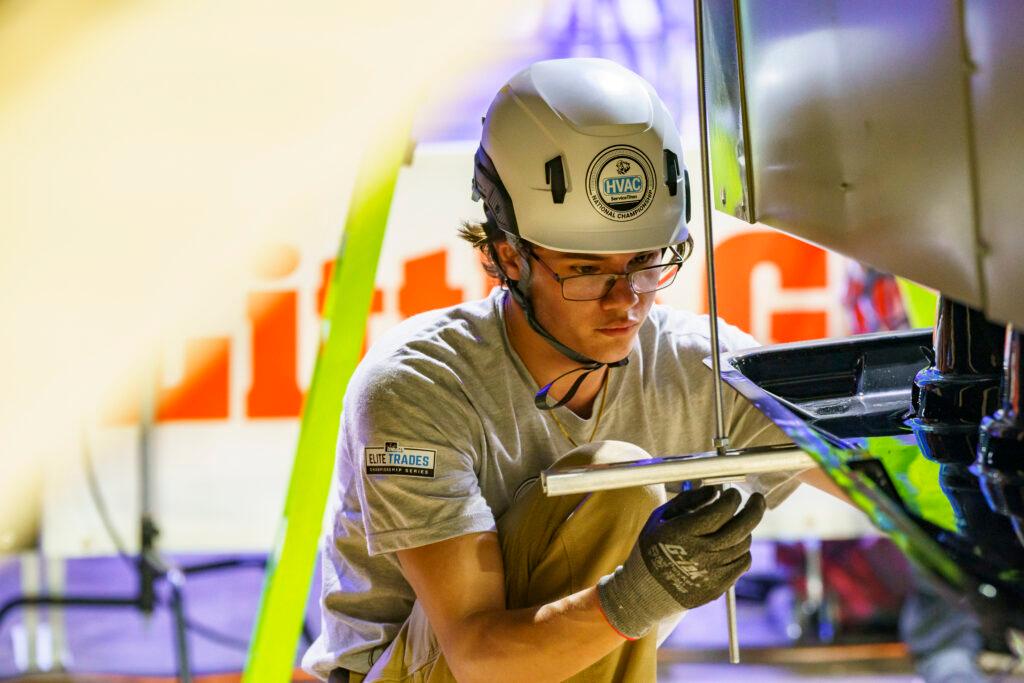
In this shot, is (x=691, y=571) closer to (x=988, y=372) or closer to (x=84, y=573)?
(x=988, y=372)

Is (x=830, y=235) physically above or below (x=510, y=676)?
above

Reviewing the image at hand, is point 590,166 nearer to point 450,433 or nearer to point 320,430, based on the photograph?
point 450,433

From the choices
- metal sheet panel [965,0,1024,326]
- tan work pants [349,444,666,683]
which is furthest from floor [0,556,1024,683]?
metal sheet panel [965,0,1024,326]

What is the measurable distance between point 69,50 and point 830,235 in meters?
2.76

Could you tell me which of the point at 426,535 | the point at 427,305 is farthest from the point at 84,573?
the point at 426,535

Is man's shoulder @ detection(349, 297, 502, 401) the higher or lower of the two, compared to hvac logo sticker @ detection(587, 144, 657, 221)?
lower

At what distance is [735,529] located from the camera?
1367mm

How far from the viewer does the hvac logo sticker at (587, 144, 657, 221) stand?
1.73m

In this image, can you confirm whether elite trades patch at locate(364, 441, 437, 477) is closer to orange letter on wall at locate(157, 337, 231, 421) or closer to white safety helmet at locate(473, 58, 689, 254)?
white safety helmet at locate(473, 58, 689, 254)

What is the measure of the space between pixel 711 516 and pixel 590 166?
1.95 feet

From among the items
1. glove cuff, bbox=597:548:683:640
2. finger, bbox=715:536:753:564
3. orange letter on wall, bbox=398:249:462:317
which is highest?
orange letter on wall, bbox=398:249:462:317

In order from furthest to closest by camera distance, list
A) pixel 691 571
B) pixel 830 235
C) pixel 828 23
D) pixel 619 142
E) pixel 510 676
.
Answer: pixel 619 142 < pixel 510 676 < pixel 691 571 < pixel 830 235 < pixel 828 23

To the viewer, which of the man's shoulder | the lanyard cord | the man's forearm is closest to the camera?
the man's forearm

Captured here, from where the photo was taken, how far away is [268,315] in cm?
319
